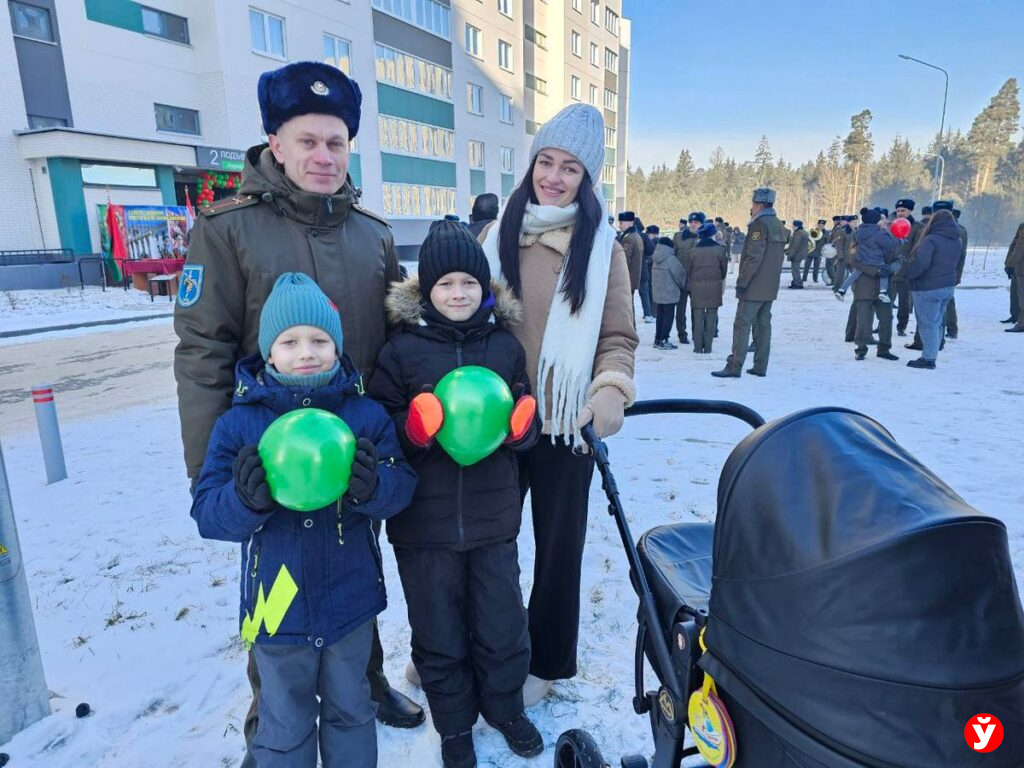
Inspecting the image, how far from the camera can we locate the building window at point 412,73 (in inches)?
1134

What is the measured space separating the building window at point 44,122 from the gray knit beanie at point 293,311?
2347 cm

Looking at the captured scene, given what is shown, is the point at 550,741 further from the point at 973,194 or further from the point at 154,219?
the point at 973,194

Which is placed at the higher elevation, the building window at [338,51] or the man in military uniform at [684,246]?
the building window at [338,51]

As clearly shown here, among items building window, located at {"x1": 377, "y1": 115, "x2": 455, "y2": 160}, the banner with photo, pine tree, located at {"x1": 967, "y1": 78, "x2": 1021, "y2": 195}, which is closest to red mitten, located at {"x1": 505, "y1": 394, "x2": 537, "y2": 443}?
the banner with photo

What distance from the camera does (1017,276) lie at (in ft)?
37.8

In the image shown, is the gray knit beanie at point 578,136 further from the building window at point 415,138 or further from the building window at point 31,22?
the building window at point 415,138

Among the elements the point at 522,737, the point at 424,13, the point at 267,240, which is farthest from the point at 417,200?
the point at 522,737

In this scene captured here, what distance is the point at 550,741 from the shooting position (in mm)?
2447

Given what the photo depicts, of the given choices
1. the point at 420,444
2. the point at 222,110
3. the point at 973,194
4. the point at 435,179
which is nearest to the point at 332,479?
the point at 420,444

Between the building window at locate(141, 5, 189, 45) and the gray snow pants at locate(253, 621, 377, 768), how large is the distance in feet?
86.2

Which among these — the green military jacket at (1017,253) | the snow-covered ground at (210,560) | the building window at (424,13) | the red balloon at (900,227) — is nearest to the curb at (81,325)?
the snow-covered ground at (210,560)

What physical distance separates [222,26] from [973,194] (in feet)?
269

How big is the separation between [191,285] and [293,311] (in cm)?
45

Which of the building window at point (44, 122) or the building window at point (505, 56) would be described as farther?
the building window at point (505, 56)
